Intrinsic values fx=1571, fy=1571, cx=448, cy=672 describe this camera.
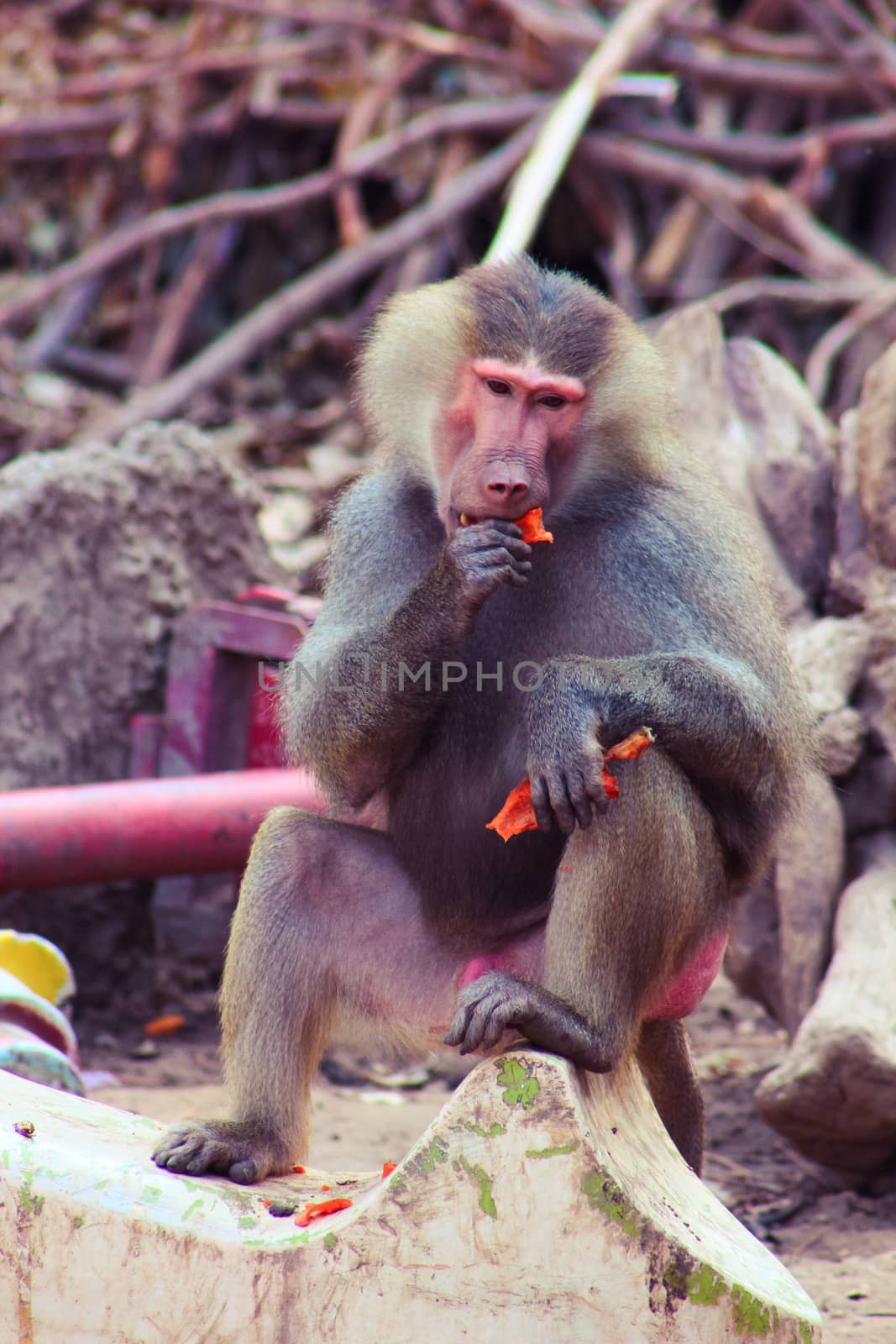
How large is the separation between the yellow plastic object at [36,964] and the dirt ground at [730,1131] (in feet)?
1.27

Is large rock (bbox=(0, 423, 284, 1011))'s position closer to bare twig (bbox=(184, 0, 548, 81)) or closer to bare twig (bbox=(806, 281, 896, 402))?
bare twig (bbox=(806, 281, 896, 402))

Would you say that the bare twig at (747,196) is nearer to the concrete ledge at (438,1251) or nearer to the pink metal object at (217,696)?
the pink metal object at (217,696)

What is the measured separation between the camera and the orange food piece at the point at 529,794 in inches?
92.0

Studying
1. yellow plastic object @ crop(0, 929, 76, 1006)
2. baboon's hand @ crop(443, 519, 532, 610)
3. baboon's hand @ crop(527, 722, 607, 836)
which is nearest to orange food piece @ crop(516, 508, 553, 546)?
baboon's hand @ crop(443, 519, 532, 610)

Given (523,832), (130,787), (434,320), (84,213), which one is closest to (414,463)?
(434,320)

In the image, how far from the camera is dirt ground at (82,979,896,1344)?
3055mm

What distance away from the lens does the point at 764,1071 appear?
4035mm

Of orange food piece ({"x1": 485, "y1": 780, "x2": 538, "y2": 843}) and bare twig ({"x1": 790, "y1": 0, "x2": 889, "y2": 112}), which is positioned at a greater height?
bare twig ({"x1": 790, "y1": 0, "x2": 889, "y2": 112})

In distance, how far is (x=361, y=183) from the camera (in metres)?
7.96

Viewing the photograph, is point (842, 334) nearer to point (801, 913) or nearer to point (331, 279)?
point (331, 279)

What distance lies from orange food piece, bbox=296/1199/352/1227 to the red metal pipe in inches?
51.2

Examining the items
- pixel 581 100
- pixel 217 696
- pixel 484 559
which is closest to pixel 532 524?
pixel 484 559

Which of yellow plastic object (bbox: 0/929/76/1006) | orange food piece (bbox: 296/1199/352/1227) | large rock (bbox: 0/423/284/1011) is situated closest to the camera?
orange food piece (bbox: 296/1199/352/1227)

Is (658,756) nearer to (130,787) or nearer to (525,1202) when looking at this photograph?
(525,1202)
